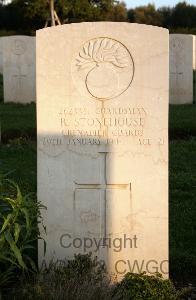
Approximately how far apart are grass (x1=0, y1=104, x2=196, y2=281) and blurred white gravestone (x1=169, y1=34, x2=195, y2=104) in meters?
0.76

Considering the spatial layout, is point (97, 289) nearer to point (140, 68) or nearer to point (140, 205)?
point (140, 205)

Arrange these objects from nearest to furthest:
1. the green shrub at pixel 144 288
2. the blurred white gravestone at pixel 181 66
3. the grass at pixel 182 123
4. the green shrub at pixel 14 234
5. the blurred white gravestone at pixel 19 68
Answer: the green shrub at pixel 14 234, the green shrub at pixel 144 288, the grass at pixel 182 123, the blurred white gravestone at pixel 181 66, the blurred white gravestone at pixel 19 68

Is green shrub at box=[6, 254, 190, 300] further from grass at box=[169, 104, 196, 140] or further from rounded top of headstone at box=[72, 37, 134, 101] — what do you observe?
grass at box=[169, 104, 196, 140]

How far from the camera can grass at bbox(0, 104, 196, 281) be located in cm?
462

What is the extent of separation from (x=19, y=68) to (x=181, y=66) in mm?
3548

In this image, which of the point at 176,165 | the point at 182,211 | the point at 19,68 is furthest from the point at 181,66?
the point at 182,211

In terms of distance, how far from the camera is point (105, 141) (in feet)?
13.0

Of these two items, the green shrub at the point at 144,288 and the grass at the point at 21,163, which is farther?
the grass at the point at 21,163

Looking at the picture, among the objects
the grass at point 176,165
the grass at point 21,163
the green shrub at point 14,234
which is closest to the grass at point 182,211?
the grass at point 176,165

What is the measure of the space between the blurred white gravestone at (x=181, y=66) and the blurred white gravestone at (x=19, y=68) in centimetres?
309

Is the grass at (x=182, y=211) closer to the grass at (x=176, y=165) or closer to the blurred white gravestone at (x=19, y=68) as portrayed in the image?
the grass at (x=176, y=165)

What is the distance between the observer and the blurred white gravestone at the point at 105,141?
389cm

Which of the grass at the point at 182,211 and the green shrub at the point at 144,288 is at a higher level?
the grass at the point at 182,211

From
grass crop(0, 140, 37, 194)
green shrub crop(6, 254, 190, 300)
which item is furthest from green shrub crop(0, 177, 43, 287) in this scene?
grass crop(0, 140, 37, 194)
